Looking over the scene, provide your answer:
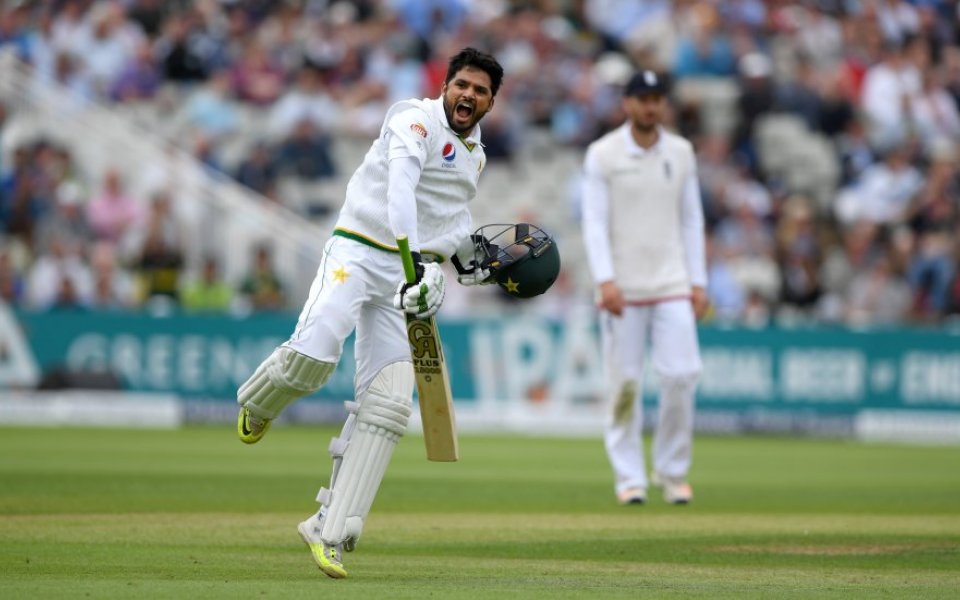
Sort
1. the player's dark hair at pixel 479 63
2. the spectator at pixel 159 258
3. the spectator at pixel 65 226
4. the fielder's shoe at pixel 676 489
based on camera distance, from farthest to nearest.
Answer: the spectator at pixel 65 226
the spectator at pixel 159 258
the fielder's shoe at pixel 676 489
the player's dark hair at pixel 479 63

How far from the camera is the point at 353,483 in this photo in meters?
6.58

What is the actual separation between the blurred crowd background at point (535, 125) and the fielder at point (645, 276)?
8.52 metres

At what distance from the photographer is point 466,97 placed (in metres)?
6.67

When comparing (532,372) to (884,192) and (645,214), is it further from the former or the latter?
(645,214)

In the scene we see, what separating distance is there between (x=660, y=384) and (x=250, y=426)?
3.67 meters

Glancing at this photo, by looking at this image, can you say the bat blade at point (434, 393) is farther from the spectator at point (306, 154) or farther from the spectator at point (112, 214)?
the spectator at point (306, 154)

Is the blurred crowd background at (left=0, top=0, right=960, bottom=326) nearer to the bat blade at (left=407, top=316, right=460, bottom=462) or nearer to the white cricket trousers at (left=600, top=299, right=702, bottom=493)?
the white cricket trousers at (left=600, top=299, right=702, bottom=493)

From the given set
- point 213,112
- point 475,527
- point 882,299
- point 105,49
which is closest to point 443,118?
point 475,527

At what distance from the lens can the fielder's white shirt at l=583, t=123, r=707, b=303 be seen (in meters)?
10.1

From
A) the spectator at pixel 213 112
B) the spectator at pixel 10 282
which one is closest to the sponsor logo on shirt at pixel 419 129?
the spectator at pixel 10 282

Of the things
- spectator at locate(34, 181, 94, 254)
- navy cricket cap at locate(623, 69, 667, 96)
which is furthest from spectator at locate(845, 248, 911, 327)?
navy cricket cap at locate(623, 69, 667, 96)

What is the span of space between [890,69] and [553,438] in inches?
320

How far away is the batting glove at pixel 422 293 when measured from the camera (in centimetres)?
629

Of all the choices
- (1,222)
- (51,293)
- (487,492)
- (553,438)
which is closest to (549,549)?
(487,492)
